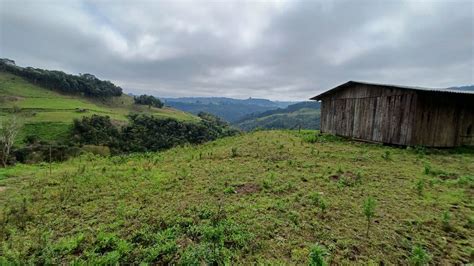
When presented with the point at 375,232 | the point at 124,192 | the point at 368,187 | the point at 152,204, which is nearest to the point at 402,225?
the point at 375,232

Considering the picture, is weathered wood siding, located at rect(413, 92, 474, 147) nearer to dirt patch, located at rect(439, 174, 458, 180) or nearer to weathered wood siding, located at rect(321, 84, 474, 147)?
weathered wood siding, located at rect(321, 84, 474, 147)

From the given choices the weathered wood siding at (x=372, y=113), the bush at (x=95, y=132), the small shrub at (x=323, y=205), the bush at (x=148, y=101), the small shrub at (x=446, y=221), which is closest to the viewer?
the small shrub at (x=446, y=221)

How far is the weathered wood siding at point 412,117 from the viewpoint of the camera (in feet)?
43.1

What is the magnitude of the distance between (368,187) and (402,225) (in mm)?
2197

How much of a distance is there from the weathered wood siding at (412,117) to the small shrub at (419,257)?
11.5m

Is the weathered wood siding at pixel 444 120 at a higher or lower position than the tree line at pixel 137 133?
higher

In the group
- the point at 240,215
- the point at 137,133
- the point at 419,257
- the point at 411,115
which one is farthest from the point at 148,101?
the point at 419,257

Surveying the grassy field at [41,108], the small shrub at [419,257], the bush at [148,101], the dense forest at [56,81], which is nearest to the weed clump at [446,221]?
the small shrub at [419,257]

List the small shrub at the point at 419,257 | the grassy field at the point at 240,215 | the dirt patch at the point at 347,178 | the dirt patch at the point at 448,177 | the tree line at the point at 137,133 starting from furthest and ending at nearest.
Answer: the tree line at the point at 137,133 < the dirt patch at the point at 448,177 < the dirt patch at the point at 347,178 < the grassy field at the point at 240,215 < the small shrub at the point at 419,257

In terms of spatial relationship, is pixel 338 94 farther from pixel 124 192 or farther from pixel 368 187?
pixel 124 192

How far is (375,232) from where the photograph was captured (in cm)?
444

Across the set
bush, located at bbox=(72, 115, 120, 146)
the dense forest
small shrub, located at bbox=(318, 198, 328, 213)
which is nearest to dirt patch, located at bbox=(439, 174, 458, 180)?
small shrub, located at bbox=(318, 198, 328, 213)

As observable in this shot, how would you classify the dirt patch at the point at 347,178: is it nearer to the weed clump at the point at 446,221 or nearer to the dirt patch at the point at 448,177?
the weed clump at the point at 446,221

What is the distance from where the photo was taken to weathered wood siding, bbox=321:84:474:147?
1312 cm
